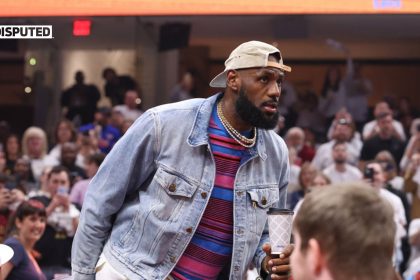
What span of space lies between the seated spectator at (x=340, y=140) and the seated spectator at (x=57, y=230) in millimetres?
3396

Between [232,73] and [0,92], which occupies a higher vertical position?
[232,73]

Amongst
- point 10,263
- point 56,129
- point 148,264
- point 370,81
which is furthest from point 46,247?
point 370,81

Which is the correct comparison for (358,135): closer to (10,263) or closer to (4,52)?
(4,52)

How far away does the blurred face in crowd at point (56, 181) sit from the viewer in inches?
437

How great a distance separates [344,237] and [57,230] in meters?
7.65

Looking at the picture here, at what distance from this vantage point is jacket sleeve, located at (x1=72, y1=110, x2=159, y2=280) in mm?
5176

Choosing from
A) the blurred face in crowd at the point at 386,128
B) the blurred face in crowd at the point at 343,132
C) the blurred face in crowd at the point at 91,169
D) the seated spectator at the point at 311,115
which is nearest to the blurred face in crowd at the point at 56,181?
the blurred face in crowd at the point at 91,169

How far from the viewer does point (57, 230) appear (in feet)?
33.8

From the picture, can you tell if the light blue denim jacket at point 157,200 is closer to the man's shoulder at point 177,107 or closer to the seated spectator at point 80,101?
the man's shoulder at point 177,107

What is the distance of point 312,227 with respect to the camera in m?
2.94

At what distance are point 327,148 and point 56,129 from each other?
3392 millimetres

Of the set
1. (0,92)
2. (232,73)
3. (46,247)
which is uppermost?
(232,73)

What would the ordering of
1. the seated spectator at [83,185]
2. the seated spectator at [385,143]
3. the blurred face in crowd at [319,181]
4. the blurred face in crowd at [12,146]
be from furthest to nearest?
the seated spectator at [385,143] < the blurred face in crowd at [12,146] < the blurred face in crowd at [319,181] < the seated spectator at [83,185]

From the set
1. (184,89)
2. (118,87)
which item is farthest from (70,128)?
(184,89)
